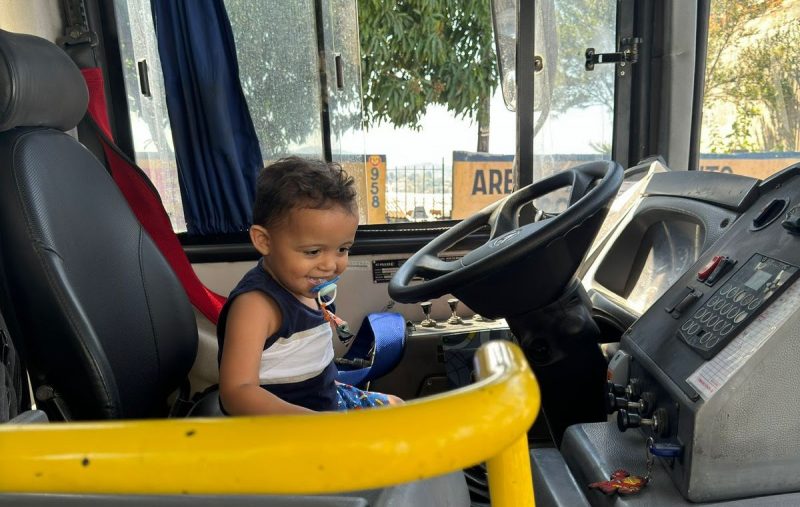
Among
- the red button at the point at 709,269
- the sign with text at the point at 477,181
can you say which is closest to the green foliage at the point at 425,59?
the sign with text at the point at 477,181

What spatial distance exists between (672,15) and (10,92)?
5.61 feet

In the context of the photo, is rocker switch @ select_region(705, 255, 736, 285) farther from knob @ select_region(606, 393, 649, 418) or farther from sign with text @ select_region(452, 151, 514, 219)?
sign with text @ select_region(452, 151, 514, 219)

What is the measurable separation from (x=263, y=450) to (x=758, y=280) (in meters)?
0.83

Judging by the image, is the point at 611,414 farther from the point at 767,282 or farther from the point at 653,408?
the point at 767,282

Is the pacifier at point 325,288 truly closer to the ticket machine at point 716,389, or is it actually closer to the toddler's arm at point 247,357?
the toddler's arm at point 247,357

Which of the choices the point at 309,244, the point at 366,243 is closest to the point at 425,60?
the point at 366,243

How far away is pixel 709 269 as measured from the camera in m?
0.99

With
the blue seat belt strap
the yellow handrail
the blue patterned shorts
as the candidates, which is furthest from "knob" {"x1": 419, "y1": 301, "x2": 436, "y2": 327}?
the yellow handrail

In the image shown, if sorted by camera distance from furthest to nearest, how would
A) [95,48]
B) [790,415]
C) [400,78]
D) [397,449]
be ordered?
[400,78] → [95,48] → [790,415] → [397,449]

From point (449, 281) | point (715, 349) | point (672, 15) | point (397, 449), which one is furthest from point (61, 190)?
point (672, 15)

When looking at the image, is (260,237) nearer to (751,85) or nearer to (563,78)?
(563,78)

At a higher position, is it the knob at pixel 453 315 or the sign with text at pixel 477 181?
the sign with text at pixel 477 181

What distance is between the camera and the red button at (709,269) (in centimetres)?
98

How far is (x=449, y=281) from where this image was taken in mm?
1030
